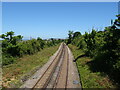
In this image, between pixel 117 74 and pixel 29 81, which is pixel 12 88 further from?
pixel 117 74

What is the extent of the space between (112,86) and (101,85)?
934 mm

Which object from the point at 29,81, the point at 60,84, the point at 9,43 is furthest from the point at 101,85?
the point at 9,43

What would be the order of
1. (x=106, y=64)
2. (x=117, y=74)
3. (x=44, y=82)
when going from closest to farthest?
(x=117, y=74), (x=44, y=82), (x=106, y=64)

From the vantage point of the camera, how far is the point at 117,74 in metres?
12.7

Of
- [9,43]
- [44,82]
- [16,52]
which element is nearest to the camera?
[44,82]

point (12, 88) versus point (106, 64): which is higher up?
point (106, 64)

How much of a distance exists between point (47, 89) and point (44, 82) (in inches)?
74.7

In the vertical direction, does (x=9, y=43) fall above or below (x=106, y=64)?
above

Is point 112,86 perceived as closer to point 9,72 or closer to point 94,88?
point 94,88

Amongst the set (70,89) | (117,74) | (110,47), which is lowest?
(70,89)

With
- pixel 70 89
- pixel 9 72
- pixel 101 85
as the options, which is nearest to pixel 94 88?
pixel 101 85

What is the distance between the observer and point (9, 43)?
2541 centimetres

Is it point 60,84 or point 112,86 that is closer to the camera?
point 112,86

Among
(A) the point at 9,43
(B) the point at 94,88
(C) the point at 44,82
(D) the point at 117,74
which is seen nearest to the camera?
(B) the point at 94,88
